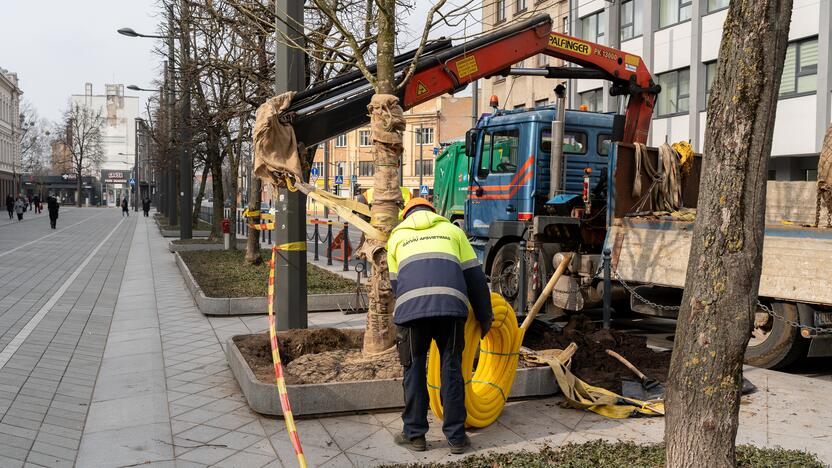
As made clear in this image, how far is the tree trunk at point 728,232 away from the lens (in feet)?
11.0

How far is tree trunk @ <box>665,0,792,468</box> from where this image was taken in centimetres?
335

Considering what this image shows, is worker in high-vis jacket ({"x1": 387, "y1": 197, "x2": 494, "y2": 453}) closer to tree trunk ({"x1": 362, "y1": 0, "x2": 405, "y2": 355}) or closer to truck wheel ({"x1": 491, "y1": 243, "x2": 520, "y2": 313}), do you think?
tree trunk ({"x1": 362, "y1": 0, "x2": 405, "y2": 355})

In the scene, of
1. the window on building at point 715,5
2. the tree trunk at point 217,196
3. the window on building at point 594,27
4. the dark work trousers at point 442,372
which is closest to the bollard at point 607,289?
the dark work trousers at point 442,372

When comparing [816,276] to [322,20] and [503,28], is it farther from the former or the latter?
[322,20]

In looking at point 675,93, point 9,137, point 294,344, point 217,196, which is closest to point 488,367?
point 294,344

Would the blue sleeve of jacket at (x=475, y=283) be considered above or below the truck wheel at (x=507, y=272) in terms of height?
above

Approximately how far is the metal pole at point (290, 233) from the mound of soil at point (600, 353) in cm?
260

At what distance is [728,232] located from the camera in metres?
3.41

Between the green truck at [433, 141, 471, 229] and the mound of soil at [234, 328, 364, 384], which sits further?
the green truck at [433, 141, 471, 229]

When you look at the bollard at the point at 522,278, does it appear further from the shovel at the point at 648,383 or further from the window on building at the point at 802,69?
the window on building at the point at 802,69

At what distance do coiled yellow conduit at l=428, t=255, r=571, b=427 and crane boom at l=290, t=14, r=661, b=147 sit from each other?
7.80ft

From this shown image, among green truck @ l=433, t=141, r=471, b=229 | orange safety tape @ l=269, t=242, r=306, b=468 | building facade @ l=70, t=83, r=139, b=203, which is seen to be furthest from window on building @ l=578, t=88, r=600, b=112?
building facade @ l=70, t=83, r=139, b=203

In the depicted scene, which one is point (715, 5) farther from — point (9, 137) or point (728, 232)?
point (9, 137)

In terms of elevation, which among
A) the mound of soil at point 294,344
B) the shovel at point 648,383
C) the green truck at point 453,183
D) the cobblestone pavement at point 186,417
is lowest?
the cobblestone pavement at point 186,417
